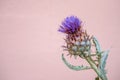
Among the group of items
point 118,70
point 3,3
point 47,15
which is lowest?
point 118,70

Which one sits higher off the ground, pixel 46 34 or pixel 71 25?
pixel 46 34

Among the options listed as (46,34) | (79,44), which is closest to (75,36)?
(79,44)

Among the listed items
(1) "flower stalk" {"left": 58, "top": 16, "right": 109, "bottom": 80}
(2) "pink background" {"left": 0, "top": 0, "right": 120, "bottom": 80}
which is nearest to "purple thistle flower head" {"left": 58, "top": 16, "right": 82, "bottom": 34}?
(1) "flower stalk" {"left": 58, "top": 16, "right": 109, "bottom": 80}

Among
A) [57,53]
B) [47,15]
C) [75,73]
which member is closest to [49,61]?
[57,53]

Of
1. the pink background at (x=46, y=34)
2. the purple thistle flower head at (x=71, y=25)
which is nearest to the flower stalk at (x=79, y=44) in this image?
the purple thistle flower head at (x=71, y=25)

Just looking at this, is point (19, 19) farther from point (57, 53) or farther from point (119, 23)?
point (119, 23)

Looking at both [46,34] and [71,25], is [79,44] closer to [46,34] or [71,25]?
[71,25]
